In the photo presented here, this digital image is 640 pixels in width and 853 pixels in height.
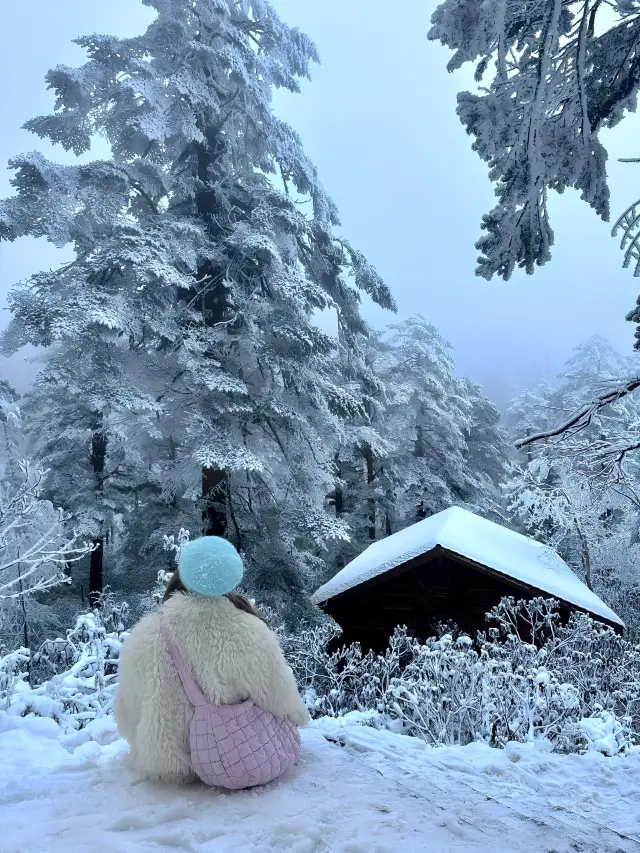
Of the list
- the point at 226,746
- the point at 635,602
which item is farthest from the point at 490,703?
the point at 635,602

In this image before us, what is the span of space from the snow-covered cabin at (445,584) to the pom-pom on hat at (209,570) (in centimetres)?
755

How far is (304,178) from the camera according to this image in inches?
475

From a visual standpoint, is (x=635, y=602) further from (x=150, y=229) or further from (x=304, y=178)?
(x=150, y=229)

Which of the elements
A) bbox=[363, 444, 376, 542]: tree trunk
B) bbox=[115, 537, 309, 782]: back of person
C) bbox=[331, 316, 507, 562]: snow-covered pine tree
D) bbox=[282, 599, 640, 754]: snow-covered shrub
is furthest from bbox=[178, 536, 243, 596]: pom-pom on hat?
bbox=[363, 444, 376, 542]: tree trunk

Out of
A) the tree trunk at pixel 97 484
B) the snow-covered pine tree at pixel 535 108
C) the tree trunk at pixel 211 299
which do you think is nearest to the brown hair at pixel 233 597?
the snow-covered pine tree at pixel 535 108

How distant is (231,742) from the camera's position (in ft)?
9.20

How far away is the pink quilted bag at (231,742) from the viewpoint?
9.15 ft

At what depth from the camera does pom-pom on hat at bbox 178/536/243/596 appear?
3102 millimetres

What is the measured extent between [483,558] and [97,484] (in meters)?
9.43

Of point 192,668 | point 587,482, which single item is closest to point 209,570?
point 192,668

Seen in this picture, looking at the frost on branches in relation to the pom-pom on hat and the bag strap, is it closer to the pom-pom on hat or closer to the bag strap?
the bag strap

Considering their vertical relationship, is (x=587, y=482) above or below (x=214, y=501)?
below

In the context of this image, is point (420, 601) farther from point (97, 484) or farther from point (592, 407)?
point (592, 407)

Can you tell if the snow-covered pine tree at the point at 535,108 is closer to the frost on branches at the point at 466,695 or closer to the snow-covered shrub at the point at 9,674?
the frost on branches at the point at 466,695
